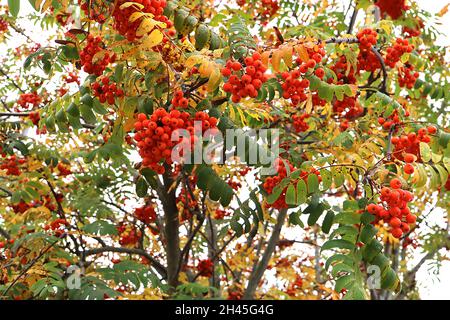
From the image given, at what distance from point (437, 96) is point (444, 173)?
258cm

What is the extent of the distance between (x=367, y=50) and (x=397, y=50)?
0.80 feet

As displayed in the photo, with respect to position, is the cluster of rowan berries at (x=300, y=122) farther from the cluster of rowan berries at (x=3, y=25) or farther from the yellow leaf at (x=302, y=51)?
the cluster of rowan berries at (x=3, y=25)

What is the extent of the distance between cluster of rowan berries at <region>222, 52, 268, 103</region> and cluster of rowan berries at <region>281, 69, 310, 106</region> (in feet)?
1.51

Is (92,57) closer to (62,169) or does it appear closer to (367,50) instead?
(367,50)

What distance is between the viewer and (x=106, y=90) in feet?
9.18

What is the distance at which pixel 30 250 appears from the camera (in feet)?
12.9

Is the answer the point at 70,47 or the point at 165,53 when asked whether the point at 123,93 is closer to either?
the point at 165,53

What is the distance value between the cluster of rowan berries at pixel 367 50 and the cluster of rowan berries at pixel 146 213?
10.5 feet

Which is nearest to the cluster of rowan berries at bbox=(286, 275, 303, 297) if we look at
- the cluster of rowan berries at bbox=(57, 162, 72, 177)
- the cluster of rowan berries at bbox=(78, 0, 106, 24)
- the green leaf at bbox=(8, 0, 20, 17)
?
the cluster of rowan berries at bbox=(57, 162, 72, 177)

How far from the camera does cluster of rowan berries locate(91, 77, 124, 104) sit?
109 inches

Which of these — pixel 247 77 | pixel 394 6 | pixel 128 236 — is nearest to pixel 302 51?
pixel 247 77

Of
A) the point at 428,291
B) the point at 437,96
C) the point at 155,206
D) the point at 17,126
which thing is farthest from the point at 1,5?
the point at 428,291

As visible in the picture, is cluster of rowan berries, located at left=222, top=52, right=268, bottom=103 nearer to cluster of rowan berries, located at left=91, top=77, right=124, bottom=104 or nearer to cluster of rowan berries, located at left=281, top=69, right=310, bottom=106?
cluster of rowan berries, located at left=281, top=69, right=310, bottom=106
